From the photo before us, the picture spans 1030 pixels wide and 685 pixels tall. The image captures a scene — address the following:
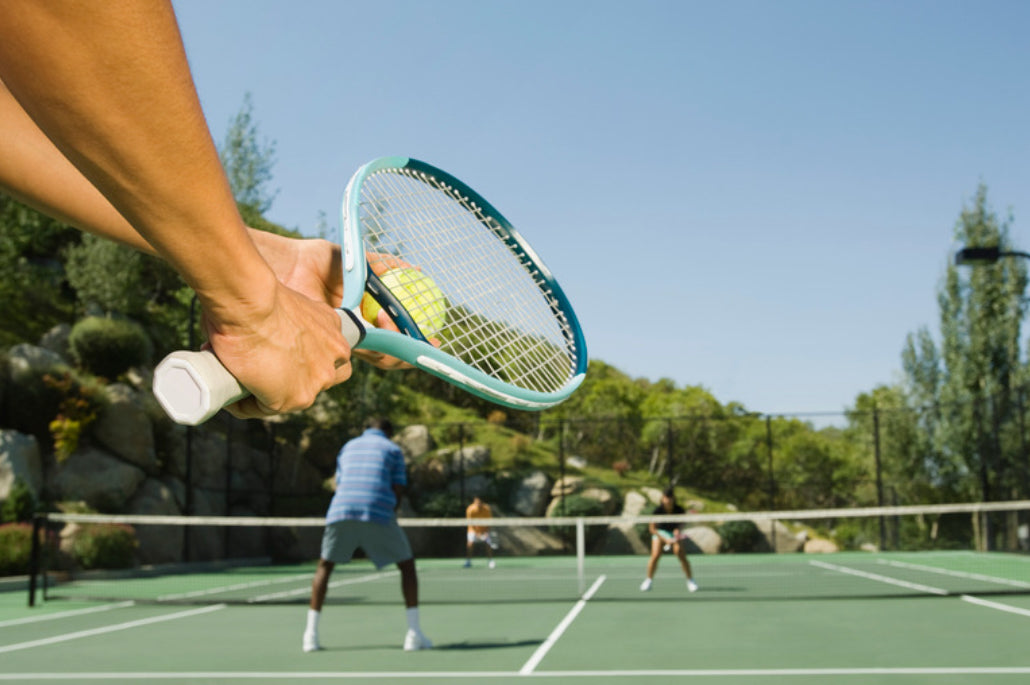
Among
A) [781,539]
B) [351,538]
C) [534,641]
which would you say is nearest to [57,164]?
[351,538]

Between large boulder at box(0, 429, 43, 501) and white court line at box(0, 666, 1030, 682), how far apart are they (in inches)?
438

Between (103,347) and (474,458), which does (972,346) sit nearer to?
(474,458)

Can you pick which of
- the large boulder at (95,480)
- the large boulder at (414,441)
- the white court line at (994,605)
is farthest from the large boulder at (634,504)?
the white court line at (994,605)

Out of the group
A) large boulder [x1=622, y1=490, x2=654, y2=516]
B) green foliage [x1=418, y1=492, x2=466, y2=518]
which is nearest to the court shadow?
green foliage [x1=418, y1=492, x2=466, y2=518]

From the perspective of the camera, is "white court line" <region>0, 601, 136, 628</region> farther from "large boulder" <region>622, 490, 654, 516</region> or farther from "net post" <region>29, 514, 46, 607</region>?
"large boulder" <region>622, 490, 654, 516</region>

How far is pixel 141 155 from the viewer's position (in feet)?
2.90

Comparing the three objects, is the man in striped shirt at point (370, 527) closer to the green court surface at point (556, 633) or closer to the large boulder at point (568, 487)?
the green court surface at point (556, 633)

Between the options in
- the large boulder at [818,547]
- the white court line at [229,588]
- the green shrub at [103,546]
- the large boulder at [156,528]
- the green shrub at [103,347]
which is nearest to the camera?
the white court line at [229,588]

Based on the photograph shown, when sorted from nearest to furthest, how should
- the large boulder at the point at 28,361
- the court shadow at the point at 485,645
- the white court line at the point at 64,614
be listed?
the court shadow at the point at 485,645
the white court line at the point at 64,614
the large boulder at the point at 28,361

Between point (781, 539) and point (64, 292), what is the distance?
783 inches

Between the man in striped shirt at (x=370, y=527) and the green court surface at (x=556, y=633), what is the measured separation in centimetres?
24

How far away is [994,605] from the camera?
28.6 ft

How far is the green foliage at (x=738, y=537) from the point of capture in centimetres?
2527

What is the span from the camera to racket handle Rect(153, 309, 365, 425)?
3.78 ft
